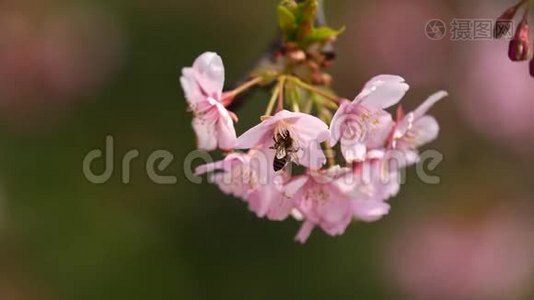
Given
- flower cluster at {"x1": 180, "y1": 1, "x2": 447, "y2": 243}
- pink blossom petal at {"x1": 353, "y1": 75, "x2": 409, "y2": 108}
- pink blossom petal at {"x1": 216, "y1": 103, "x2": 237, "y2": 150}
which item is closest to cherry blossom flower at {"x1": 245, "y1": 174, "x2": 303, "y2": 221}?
flower cluster at {"x1": 180, "y1": 1, "x2": 447, "y2": 243}

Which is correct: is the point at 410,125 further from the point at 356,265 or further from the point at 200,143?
the point at 356,265

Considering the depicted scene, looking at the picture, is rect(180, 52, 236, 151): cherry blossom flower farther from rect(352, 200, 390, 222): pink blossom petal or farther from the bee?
rect(352, 200, 390, 222): pink blossom petal

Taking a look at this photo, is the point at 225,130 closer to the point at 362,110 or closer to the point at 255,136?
the point at 255,136

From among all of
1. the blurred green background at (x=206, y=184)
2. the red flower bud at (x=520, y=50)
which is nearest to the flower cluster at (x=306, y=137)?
the red flower bud at (x=520, y=50)

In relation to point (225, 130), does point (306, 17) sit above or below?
above

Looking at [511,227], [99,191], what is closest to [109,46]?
[99,191]

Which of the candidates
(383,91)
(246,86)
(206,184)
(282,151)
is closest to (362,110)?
(383,91)
